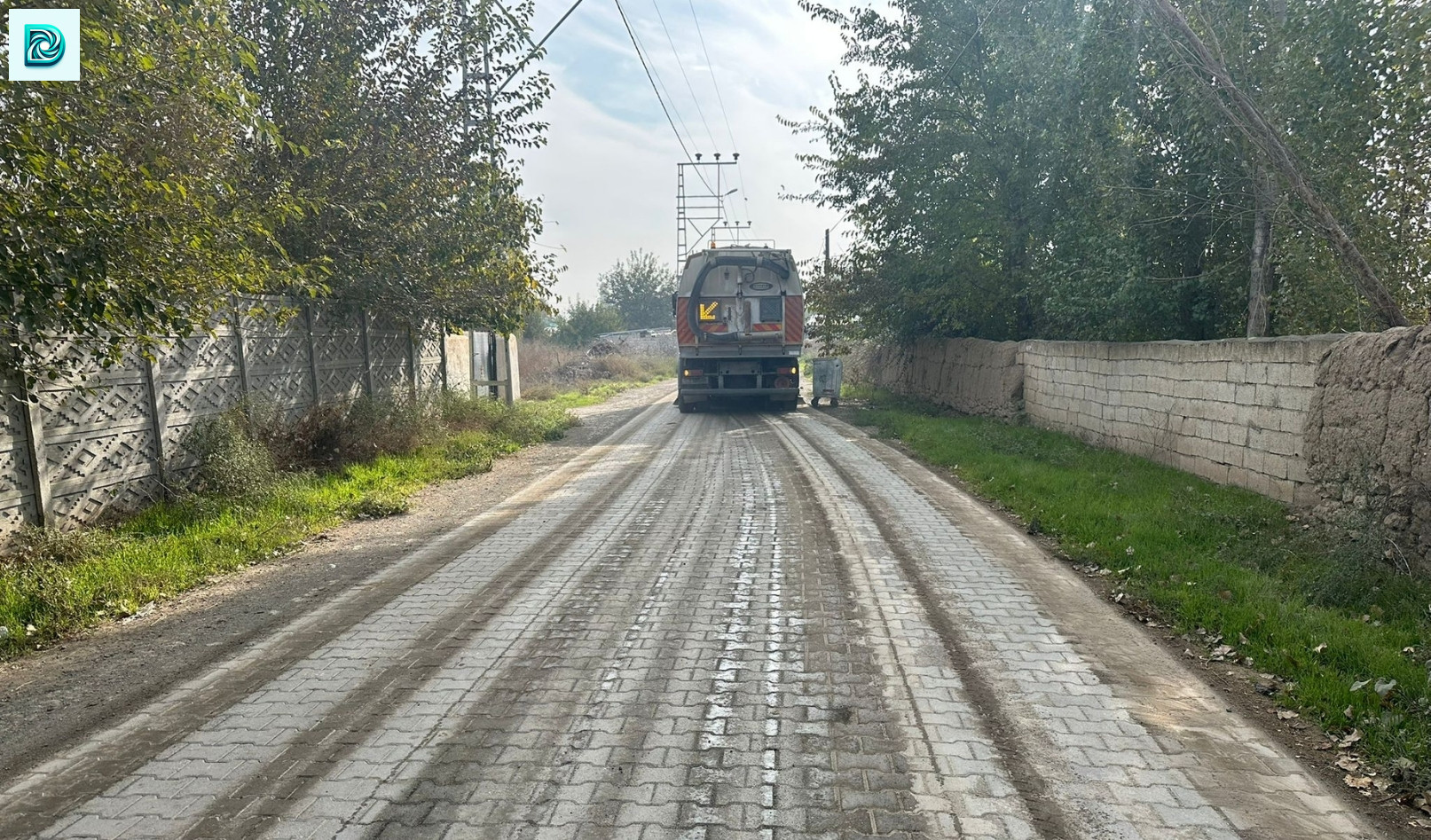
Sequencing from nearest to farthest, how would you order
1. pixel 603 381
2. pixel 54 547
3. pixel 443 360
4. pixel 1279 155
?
pixel 54 547 < pixel 1279 155 < pixel 443 360 < pixel 603 381

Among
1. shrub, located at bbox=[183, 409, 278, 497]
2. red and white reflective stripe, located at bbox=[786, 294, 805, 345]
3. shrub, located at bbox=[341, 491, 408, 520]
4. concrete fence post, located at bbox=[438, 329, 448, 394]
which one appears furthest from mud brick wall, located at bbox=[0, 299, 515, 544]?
red and white reflective stripe, located at bbox=[786, 294, 805, 345]

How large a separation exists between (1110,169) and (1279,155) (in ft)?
10.6

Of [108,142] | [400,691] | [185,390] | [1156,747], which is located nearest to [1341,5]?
[1156,747]

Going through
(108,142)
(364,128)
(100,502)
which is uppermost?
(364,128)

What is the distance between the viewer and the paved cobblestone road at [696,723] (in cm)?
292

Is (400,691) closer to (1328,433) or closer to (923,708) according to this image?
(923,708)

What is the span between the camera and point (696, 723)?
3580mm

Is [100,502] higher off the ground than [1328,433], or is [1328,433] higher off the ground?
[1328,433]

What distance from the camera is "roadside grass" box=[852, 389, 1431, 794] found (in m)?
3.76

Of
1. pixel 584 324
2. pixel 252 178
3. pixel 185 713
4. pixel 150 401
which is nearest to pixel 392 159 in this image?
pixel 252 178

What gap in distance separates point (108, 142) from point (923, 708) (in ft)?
22.3

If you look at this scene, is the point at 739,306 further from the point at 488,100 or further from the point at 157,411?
the point at 157,411

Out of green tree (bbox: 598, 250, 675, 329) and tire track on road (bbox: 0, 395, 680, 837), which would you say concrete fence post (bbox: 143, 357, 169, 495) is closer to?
tire track on road (bbox: 0, 395, 680, 837)

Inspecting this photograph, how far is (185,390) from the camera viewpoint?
8.23 metres
